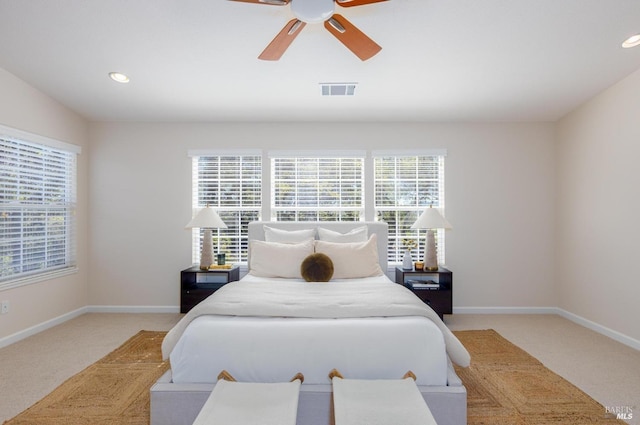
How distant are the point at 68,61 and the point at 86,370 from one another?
2.70 metres

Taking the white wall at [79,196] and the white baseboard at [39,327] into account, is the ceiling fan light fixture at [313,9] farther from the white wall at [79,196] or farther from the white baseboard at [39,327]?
the white baseboard at [39,327]

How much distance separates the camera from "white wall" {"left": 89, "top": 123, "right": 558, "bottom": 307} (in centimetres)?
459

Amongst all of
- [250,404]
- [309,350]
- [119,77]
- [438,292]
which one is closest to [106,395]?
[250,404]

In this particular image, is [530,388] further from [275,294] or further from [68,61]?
[68,61]

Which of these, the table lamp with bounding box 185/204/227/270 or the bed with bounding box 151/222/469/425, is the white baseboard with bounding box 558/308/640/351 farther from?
the table lamp with bounding box 185/204/227/270

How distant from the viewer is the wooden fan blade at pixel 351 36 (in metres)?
2.19

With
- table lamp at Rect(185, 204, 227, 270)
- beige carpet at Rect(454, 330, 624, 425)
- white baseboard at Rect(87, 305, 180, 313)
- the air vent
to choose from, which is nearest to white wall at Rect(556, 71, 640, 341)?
beige carpet at Rect(454, 330, 624, 425)

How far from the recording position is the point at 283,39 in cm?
235

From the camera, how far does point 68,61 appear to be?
327 centimetres

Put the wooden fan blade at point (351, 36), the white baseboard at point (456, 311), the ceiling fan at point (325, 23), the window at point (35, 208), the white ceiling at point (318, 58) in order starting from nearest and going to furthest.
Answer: the ceiling fan at point (325, 23)
the wooden fan blade at point (351, 36)
the white ceiling at point (318, 58)
the window at point (35, 208)
the white baseboard at point (456, 311)

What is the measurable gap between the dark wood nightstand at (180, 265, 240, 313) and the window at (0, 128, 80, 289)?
145 centimetres

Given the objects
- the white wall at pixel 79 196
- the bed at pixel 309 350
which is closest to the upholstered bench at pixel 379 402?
the bed at pixel 309 350

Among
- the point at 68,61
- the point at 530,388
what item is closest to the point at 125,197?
the point at 68,61

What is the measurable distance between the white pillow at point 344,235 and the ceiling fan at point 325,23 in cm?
206
